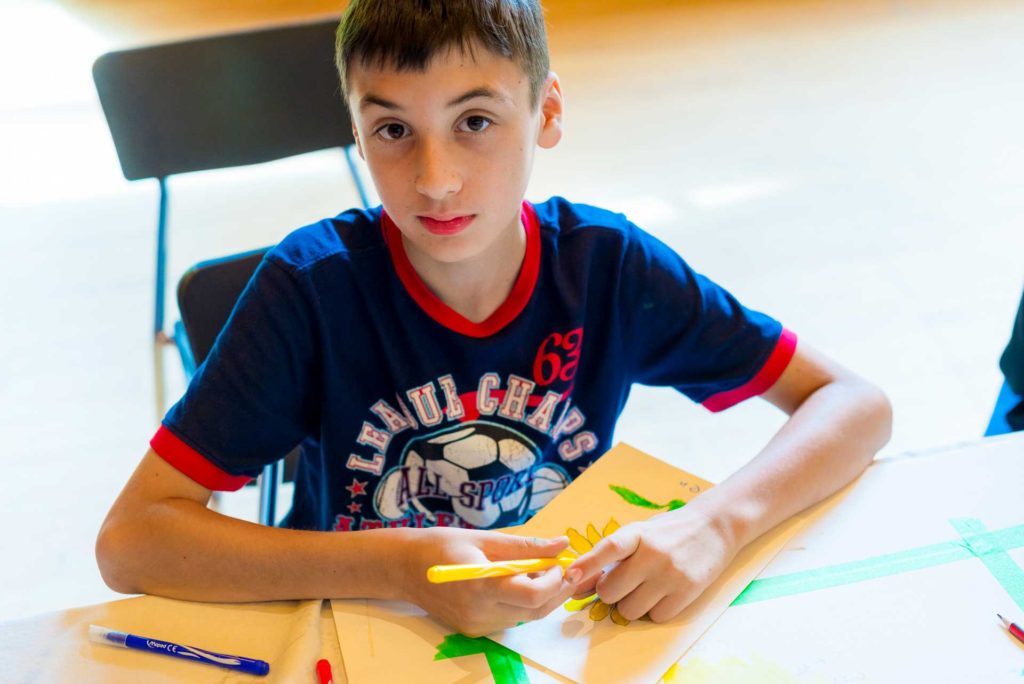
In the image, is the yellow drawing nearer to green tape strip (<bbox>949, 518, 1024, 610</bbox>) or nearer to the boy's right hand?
the boy's right hand

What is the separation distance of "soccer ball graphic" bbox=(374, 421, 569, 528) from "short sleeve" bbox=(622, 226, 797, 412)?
0.19 metres

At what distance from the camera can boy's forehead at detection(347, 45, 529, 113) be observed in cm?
82

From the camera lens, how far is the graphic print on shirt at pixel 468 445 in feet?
3.29

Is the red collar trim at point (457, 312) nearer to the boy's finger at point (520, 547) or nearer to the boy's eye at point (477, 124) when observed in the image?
the boy's eye at point (477, 124)

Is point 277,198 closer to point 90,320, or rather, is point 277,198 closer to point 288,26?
point 90,320

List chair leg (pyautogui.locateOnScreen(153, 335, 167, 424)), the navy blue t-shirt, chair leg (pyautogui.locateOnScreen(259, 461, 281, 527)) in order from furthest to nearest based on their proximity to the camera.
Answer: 1. chair leg (pyautogui.locateOnScreen(153, 335, 167, 424))
2. chair leg (pyautogui.locateOnScreen(259, 461, 281, 527))
3. the navy blue t-shirt

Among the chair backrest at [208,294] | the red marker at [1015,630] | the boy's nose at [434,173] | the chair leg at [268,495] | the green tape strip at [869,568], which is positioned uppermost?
the boy's nose at [434,173]

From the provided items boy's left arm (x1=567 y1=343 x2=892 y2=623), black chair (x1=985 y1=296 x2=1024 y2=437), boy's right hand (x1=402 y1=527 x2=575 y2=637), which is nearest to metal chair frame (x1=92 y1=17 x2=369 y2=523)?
boy's right hand (x1=402 y1=527 x2=575 y2=637)

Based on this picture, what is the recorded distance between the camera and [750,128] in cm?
314

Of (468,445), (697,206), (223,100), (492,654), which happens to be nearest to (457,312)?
(468,445)

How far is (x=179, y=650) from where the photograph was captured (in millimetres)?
758

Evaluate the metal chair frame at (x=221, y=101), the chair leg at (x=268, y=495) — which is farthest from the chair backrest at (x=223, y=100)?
the chair leg at (x=268, y=495)

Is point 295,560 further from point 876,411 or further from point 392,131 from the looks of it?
point 876,411

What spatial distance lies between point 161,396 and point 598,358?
1.34 metres
